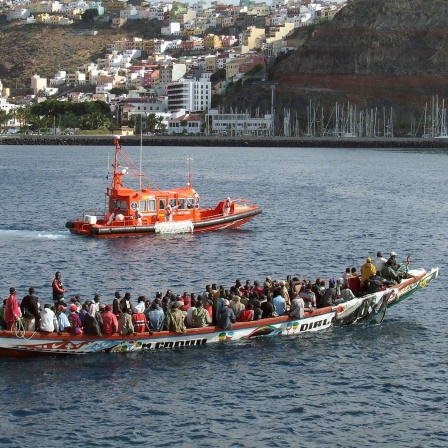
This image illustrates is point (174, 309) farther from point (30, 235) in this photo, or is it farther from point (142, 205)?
point (30, 235)

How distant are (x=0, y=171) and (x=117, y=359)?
3756 inches

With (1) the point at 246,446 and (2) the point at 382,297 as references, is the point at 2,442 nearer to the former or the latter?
(1) the point at 246,446

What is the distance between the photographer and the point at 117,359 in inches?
1218

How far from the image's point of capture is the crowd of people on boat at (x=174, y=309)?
100 feet

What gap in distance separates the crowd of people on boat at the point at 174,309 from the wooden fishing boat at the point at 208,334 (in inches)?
9.0

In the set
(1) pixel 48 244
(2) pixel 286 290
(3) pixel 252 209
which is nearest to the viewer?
(2) pixel 286 290

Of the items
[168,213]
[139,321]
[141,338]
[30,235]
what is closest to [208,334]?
[141,338]

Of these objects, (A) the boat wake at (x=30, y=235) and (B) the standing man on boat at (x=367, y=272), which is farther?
(A) the boat wake at (x=30, y=235)

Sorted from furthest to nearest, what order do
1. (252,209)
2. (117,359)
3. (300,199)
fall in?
(300,199) < (252,209) < (117,359)

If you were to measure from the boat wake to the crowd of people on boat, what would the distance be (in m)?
24.2

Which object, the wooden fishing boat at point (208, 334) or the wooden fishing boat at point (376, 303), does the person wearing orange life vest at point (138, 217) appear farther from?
the wooden fishing boat at point (208, 334)

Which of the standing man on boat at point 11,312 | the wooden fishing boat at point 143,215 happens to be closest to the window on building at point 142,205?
the wooden fishing boat at point 143,215

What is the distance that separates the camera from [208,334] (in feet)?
105

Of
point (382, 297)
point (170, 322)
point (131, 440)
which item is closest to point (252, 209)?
point (382, 297)
